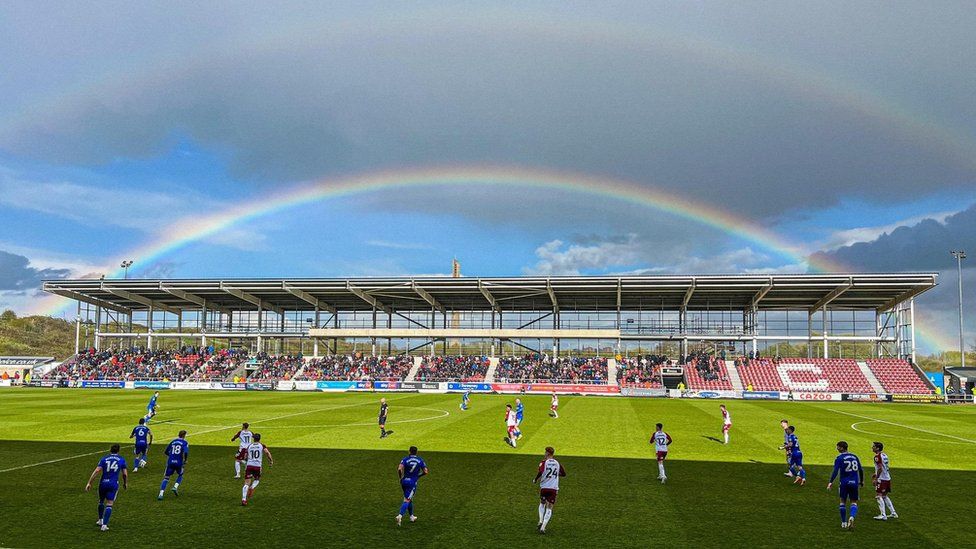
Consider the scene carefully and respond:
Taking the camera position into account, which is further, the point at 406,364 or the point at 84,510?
the point at 406,364

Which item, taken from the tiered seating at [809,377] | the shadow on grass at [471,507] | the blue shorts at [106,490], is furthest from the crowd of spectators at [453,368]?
the blue shorts at [106,490]

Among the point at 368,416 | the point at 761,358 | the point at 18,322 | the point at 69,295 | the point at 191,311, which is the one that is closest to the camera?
the point at 368,416

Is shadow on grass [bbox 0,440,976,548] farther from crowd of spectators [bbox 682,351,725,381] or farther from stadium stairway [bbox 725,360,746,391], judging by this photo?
crowd of spectators [bbox 682,351,725,381]

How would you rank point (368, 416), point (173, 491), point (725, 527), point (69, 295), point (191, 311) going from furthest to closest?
point (191, 311) → point (69, 295) → point (368, 416) → point (173, 491) → point (725, 527)

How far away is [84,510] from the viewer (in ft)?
52.7

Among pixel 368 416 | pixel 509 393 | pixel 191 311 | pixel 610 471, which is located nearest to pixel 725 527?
pixel 610 471

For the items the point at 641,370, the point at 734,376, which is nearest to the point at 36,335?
the point at 641,370

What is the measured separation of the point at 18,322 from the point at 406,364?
508 feet

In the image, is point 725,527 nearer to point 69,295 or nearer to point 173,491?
point 173,491

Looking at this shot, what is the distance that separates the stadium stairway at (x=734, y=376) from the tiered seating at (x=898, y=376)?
49.1ft

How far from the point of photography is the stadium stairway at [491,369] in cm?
7722

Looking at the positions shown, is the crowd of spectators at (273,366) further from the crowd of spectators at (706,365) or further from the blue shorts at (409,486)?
the blue shorts at (409,486)

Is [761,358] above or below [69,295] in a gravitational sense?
below

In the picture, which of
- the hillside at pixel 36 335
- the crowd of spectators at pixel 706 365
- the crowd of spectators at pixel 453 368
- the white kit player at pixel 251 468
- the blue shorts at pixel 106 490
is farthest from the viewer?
the hillside at pixel 36 335
